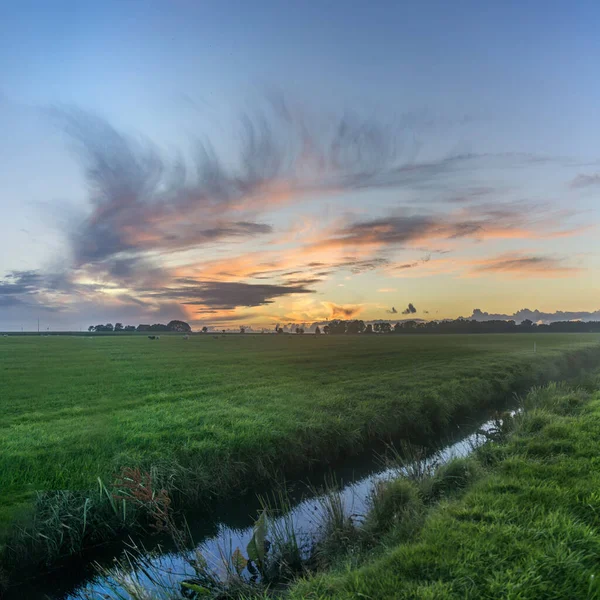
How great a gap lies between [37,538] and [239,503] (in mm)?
4638

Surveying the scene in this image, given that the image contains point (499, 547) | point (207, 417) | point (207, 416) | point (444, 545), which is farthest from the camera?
point (207, 416)

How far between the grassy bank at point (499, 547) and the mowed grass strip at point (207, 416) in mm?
6134

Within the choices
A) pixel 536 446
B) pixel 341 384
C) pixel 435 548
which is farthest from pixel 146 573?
pixel 341 384

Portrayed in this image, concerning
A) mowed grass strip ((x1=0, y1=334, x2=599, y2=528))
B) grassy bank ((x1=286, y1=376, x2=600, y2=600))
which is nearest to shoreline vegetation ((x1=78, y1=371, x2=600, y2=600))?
grassy bank ((x1=286, y1=376, x2=600, y2=600))

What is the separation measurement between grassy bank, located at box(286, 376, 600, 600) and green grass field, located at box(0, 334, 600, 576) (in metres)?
5.99

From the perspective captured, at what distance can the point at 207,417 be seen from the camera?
15.4 meters

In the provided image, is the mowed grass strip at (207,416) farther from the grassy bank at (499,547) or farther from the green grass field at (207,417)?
the grassy bank at (499,547)

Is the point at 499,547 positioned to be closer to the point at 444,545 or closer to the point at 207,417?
the point at 444,545

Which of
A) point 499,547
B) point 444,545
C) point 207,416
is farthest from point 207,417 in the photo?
point 499,547

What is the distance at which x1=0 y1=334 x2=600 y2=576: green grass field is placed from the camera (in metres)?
11.0

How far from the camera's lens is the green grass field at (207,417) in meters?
11.0

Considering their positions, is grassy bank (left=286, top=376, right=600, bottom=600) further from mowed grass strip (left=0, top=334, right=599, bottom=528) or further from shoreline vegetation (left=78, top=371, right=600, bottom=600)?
mowed grass strip (left=0, top=334, right=599, bottom=528)

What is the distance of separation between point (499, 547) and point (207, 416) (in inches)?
469

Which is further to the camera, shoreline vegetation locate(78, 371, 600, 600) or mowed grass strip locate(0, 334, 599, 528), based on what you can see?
mowed grass strip locate(0, 334, 599, 528)
